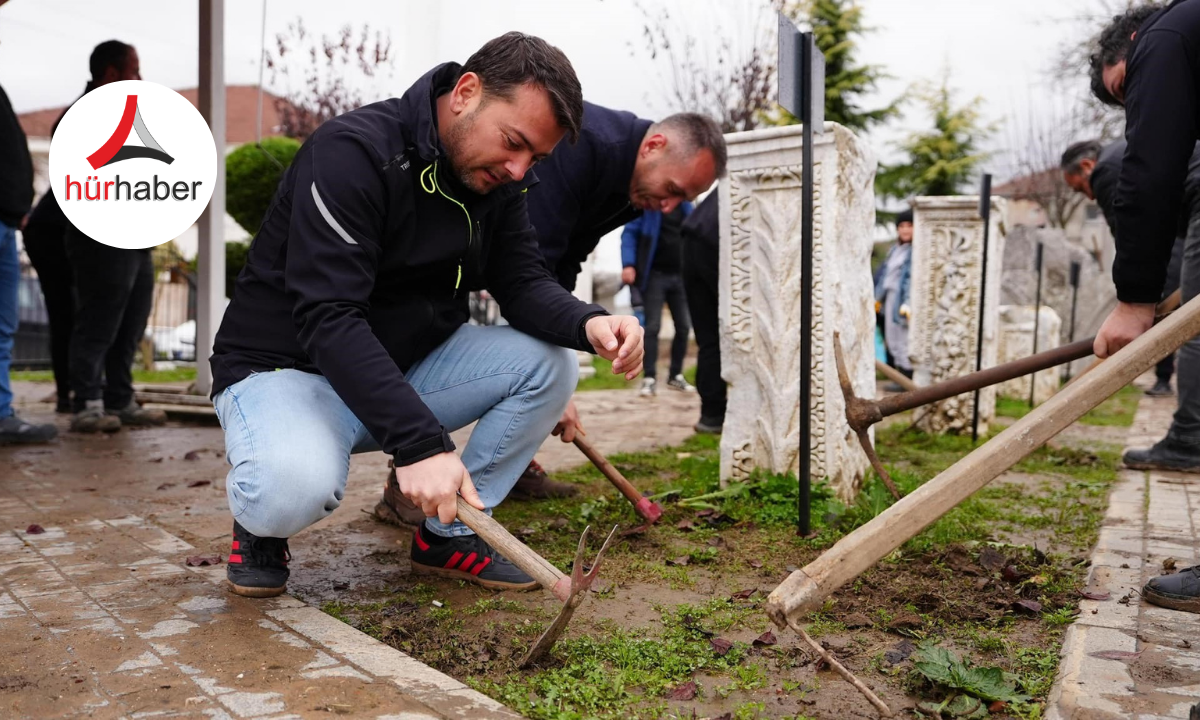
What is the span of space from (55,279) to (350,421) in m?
4.75

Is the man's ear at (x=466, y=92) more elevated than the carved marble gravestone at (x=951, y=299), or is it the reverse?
the man's ear at (x=466, y=92)

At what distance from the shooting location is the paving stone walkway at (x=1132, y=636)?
210 cm

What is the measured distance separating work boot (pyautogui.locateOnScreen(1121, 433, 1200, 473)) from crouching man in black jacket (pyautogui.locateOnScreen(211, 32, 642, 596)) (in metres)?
3.78

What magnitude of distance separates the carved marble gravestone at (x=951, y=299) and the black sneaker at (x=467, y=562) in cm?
441

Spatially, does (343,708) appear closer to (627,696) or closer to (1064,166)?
(627,696)

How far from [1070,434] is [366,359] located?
632cm

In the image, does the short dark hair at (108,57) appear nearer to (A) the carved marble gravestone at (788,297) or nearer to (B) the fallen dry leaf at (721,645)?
(A) the carved marble gravestone at (788,297)

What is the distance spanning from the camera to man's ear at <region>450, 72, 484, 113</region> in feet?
8.50

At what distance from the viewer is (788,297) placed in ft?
13.9

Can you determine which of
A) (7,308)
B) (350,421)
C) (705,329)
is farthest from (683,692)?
(7,308)

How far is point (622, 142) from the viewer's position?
3.88 meters

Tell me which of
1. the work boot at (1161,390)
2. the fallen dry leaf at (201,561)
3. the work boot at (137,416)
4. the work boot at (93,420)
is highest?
the fallen dry leaf at (201,561)

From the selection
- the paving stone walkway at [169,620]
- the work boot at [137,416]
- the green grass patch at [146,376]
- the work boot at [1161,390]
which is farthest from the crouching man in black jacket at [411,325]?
the work boot at [1161,390]

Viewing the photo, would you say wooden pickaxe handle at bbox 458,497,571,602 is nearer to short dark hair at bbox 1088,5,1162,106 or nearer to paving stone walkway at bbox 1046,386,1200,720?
paving stone walkway at bbox 1046,386,1200,720
